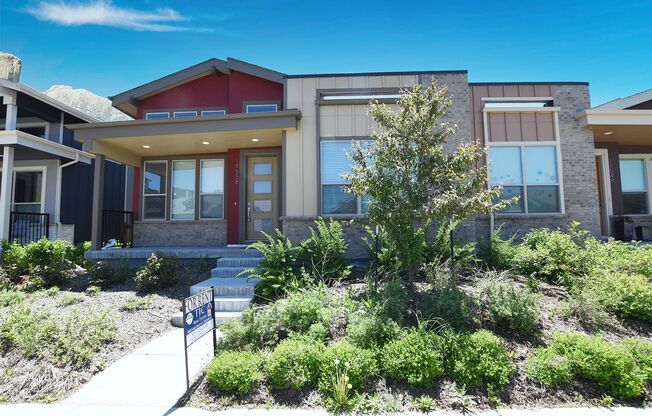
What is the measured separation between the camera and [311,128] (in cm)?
862

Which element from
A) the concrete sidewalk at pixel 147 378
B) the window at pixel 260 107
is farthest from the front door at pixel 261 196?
the concrete sidewalk at pixel 147 378

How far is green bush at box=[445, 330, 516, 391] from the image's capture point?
151 inches

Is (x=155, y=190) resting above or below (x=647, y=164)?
below

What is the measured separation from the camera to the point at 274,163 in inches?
402

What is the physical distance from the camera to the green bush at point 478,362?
3832 millimetres

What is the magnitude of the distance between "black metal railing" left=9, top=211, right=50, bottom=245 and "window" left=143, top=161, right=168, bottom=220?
3.94m

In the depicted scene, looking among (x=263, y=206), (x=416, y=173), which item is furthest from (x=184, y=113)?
(x=416, y=173)

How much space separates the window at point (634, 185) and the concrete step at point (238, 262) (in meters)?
12.1

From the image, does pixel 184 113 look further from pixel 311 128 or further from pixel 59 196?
pixel 59 196

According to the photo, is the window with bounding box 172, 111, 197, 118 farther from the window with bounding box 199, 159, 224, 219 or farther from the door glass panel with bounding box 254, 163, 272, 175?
the door glass panel with bounding box 254, 163, 272, 175

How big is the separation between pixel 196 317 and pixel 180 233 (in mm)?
7156

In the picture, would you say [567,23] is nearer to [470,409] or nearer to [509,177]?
[509,177]

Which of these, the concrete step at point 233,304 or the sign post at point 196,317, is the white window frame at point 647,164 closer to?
the concrete step at point 233,304

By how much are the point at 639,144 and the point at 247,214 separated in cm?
1299
